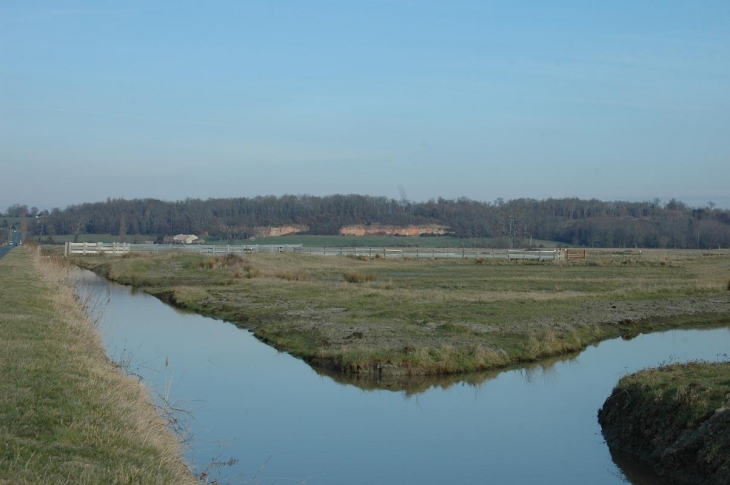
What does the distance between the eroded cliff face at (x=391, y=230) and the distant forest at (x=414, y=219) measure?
1978mm

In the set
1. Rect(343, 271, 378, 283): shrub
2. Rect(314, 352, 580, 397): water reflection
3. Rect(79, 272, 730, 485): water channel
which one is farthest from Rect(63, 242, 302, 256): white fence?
Rect(314, 352, 580, 397): water reflection

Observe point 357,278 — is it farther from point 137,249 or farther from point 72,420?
point 137,249

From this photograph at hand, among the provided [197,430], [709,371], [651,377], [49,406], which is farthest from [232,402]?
[709,371]

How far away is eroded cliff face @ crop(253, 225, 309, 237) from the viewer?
13388cm

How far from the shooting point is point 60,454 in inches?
273

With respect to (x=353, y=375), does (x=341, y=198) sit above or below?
above

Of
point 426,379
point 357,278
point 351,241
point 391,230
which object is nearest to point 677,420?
point 426,379

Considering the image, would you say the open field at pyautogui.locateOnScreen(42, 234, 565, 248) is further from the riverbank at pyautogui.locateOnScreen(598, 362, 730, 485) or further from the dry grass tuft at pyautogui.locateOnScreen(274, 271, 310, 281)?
the riverbank at pyautogui.locateOnScreen(598, 362, 730, 485)

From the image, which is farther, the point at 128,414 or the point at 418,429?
the point at 418,429

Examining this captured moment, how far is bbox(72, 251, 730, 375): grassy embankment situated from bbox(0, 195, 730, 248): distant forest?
72641 mm

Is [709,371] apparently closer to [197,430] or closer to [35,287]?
[197,430]

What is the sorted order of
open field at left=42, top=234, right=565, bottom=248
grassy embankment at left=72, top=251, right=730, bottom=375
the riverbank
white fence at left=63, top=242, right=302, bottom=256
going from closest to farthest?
the riverbank
grassy embankment at left=72, top=251, right=730, bottom=375
white fence at left=63, top=242, right=302, bottom=256
open field at left=42, top=234, right=565, bottom=248

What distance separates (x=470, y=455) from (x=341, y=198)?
148 metres

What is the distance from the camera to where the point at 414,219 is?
151 metres
